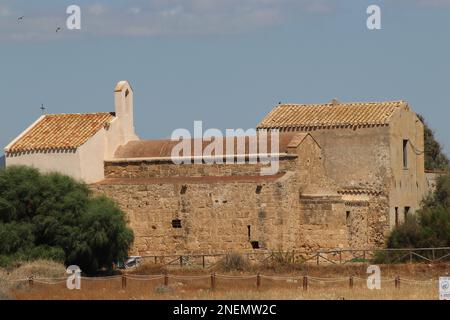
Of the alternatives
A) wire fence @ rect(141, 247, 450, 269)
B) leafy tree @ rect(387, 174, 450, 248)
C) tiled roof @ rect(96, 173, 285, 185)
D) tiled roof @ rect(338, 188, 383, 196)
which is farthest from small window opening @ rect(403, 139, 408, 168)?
tiled roof @ rect(96, 173, 285, 185)

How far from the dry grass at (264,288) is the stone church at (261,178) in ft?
10.8

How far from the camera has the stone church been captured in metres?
45.9

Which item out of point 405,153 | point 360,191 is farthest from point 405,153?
point 360,191

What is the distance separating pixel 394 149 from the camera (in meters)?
50.3

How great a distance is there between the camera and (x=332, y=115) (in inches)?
2016

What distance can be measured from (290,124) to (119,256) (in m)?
9.84

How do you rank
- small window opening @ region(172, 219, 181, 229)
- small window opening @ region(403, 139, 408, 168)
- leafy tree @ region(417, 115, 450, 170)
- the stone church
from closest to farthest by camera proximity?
1. the stone church
2. small window opening @ region(172, 219, 181, 229)
3. small window opening @ region(403, 139, 408, 168)
4. leafy tree @ region(417, 115, 450, 170)

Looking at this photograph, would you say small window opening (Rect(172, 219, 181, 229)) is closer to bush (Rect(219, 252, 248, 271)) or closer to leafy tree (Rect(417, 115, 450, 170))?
bush (Rect(219, 252, 248, 271))

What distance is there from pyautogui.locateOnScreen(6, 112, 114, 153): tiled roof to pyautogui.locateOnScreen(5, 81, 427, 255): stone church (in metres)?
0.05

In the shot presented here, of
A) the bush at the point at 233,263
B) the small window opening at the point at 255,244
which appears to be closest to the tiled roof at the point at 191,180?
the small window opening at the point at 255,244

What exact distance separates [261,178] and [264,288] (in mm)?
8981

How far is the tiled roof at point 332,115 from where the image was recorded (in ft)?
164
